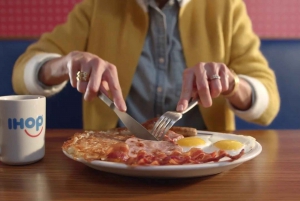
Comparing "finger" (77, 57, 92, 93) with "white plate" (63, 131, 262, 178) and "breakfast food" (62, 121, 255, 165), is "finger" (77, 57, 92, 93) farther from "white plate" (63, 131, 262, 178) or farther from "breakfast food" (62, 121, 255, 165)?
"white plate" (63, 131, 262, 178)

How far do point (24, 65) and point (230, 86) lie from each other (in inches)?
26.7

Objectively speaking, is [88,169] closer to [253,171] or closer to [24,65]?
Answer: [253,171]

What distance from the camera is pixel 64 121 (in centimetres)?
160

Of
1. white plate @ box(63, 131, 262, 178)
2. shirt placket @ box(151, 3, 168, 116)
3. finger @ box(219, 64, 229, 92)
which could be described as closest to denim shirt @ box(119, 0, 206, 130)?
shirt placket @ box(151, 3, 168, 116)

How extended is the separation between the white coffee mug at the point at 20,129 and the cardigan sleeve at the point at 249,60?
746 mm

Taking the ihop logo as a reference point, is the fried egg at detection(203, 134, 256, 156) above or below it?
below

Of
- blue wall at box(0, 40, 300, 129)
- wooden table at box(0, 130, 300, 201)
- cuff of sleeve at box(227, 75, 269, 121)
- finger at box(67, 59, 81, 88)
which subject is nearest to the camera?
wooden table at box(0, 130, 300, 201)

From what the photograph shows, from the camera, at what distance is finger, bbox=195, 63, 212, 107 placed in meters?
0.85

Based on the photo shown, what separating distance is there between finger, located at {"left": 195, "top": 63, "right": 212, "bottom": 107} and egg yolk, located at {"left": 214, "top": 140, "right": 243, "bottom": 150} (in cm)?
15

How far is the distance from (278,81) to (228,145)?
3.22ft

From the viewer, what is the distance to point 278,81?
1585 millimetres

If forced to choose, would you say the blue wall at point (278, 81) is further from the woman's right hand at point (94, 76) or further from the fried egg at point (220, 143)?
the fried egg at point (220, 143)

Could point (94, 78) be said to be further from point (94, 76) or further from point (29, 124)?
point (29, 124)

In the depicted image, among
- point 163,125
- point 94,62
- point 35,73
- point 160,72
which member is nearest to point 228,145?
point 163,125
